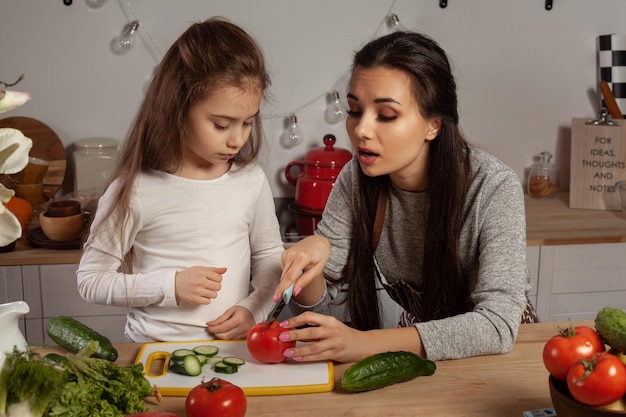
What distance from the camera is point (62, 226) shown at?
249 cm

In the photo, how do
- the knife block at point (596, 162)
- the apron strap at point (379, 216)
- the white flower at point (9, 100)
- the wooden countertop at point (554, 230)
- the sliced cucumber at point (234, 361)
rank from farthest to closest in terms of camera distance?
1. the knife block at point (596, 162)
2. the wooden countertop at point (554, 230)
3. the apron strap at point (379, 216)
4. the sliced cucumber at point (234, 361)
5. the white flower at point (9, 100)

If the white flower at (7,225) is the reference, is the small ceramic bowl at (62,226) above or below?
below

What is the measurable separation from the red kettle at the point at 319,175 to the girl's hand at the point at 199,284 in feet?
3.73

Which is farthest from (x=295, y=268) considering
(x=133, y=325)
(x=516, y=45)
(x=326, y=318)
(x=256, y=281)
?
(x=516, y=45)

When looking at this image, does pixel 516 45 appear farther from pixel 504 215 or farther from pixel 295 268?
pixel 295 268

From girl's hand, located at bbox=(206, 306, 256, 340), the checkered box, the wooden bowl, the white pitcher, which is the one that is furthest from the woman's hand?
the checkered box

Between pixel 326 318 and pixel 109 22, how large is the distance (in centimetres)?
180

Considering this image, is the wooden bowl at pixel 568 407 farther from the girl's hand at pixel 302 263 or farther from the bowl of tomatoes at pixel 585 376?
the girl's hand at pixel 302 263

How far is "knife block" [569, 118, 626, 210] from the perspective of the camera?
292 centimetres

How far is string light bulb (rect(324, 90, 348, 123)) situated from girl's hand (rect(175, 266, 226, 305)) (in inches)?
57.7

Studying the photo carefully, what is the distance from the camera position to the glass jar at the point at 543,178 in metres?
3.10

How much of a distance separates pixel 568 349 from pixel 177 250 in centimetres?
92

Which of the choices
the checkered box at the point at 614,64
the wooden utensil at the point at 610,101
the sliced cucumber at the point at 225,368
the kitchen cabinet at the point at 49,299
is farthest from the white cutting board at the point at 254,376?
the checkered box at the point at 614,64

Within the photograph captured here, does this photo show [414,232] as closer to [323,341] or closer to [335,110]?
[323,341]
